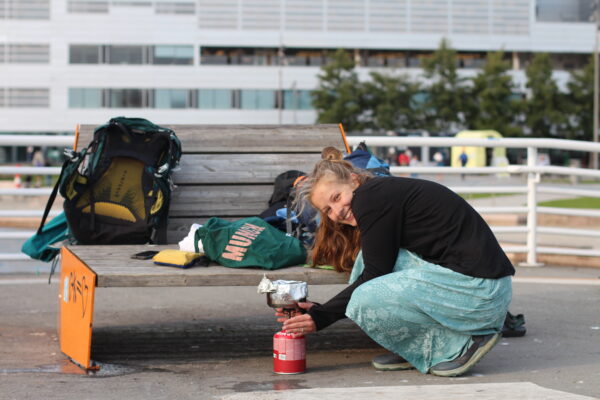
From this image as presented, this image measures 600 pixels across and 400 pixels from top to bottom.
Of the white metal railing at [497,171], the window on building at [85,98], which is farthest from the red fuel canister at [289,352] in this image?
the window on building at [85,98]

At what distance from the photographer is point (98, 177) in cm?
601

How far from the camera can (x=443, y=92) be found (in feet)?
193

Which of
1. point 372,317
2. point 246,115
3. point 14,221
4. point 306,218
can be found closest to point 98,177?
point 306,218

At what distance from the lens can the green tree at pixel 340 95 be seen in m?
59.2

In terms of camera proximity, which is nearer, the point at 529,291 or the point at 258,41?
the point at 529,291

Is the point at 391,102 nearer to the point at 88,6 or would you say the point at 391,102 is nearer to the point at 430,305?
the point at 88,6

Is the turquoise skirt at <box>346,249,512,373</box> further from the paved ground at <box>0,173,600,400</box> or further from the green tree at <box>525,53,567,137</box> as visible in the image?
the green tree at <box>525,53,567,137</box>

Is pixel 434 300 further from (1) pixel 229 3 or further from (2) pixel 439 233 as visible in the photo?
(1) pixel 229 3

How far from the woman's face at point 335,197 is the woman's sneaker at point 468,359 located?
0.83 metres

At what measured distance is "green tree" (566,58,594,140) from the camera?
59.6 m

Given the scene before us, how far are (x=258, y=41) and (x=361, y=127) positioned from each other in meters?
11.8

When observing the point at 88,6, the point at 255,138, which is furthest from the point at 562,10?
the point at 255,138

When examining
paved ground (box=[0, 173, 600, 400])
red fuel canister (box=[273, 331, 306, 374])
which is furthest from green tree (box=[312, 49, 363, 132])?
red fuel canister (box=[273, 331, 306, 374])

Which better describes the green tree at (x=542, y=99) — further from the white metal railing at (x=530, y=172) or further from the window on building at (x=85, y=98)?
the white metal railing at (x=530, y=172)
